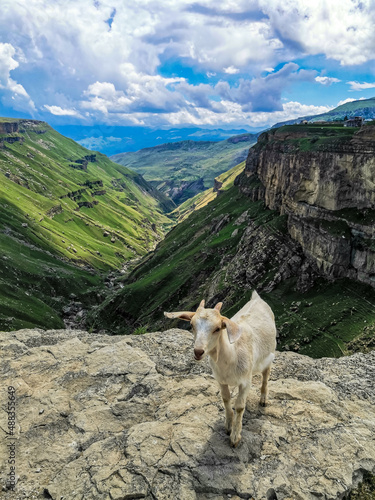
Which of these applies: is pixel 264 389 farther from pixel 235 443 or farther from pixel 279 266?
pixel 279 266

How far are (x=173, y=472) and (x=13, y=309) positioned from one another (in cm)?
11245

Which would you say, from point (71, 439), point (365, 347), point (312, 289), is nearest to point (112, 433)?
point (71, 439)

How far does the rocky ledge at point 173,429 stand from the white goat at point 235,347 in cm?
141

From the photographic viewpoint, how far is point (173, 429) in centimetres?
1343

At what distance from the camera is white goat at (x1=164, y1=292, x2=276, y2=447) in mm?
10897

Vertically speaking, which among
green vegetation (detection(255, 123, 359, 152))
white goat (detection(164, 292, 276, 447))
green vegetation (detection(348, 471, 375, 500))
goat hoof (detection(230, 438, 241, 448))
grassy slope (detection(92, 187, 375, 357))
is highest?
green vegetation (detection(255, 123, 359, 152))

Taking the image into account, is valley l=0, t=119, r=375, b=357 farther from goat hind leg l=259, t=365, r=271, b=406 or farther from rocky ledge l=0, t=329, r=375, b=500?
goat hind leg l=259, t=365, r=271, b=406

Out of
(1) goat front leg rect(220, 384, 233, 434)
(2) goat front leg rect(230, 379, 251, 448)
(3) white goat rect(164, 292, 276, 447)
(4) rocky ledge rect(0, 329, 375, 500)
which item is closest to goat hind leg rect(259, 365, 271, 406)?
(3) white goat rect(164, 292, 276, 447)

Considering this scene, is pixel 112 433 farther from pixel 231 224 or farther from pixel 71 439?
pixel 231 224

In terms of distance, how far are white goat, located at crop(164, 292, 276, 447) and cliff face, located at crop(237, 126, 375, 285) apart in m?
69.1

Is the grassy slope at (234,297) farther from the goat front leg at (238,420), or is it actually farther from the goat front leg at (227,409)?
the goat front leg at (238,420)

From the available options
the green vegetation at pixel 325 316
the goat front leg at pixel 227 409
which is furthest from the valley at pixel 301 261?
the goat front leg at pixel 227 409

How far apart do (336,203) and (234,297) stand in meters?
40.8

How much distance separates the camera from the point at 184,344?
21.2 meters
